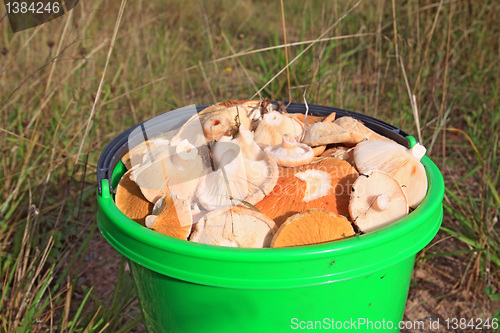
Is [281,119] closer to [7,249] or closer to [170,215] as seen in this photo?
[170,215]

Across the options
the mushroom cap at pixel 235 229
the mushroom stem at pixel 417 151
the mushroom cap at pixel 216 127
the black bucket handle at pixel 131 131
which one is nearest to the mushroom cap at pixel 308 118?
the black bucket handle at pixel 131 131

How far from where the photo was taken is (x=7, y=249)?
169 cm

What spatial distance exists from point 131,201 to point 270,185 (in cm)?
34

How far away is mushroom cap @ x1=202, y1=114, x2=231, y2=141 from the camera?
1.16 m

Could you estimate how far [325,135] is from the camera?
113 centimetres

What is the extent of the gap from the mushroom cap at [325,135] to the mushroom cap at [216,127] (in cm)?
21

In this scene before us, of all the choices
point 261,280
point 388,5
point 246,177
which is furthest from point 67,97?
point 388,5

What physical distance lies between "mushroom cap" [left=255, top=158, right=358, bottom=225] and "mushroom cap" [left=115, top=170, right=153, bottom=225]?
10.5 inches

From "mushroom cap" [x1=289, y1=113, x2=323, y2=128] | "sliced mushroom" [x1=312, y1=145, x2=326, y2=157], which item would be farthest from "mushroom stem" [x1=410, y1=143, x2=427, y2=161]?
"mushroom cap" [x1=289, y1=113, x2=323, y2=128]

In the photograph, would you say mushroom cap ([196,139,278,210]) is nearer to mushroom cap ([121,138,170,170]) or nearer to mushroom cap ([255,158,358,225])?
mushroom cap ([255,158,358,225])

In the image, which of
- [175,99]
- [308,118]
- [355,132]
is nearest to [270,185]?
[355,132]

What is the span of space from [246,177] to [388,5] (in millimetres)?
2560

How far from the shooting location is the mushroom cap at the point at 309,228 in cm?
87

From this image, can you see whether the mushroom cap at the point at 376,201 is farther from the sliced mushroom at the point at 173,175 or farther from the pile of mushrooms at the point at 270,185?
the sliced mushroom at the point at 173,175
